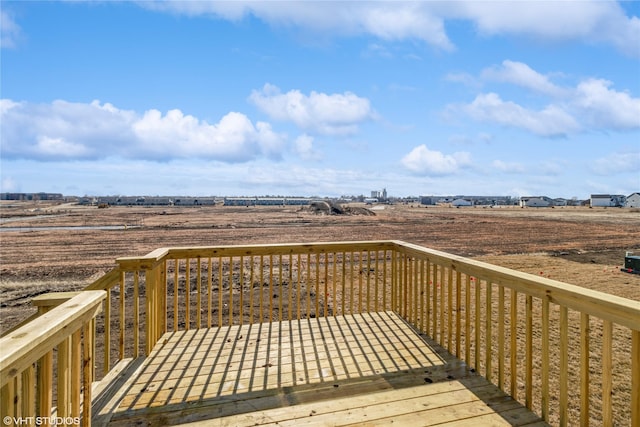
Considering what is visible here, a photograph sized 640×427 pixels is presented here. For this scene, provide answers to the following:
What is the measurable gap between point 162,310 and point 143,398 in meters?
1.58

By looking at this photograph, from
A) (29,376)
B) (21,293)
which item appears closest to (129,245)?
(21,293)

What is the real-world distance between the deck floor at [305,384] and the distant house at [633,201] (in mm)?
104983

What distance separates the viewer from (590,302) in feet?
6.95

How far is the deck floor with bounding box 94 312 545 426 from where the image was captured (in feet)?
8.41

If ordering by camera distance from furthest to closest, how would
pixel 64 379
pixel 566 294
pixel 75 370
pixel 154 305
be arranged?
pixel 154 305 < pixel 566 294 < pixel 75 370 < pixel 64 379

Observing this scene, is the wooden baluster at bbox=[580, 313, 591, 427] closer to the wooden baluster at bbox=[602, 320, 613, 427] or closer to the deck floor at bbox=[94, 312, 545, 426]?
the wooden baluster at bbox=[602, 320, 613, 427]

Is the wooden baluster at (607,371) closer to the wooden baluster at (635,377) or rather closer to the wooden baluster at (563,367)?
the wooden baluster at (635,377)

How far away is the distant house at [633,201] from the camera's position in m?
79.2

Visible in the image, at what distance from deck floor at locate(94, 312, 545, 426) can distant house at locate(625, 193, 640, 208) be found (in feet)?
344

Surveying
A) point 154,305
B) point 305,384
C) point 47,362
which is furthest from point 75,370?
point 154,305

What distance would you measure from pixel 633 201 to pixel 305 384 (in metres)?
108

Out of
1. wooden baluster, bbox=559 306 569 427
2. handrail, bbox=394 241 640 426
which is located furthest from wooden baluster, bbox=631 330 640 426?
wooden baluster, bbox=559 306 569 427

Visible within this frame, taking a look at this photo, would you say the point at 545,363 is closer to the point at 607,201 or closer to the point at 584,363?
the point at 584,363

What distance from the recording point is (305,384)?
3047 millimetres
